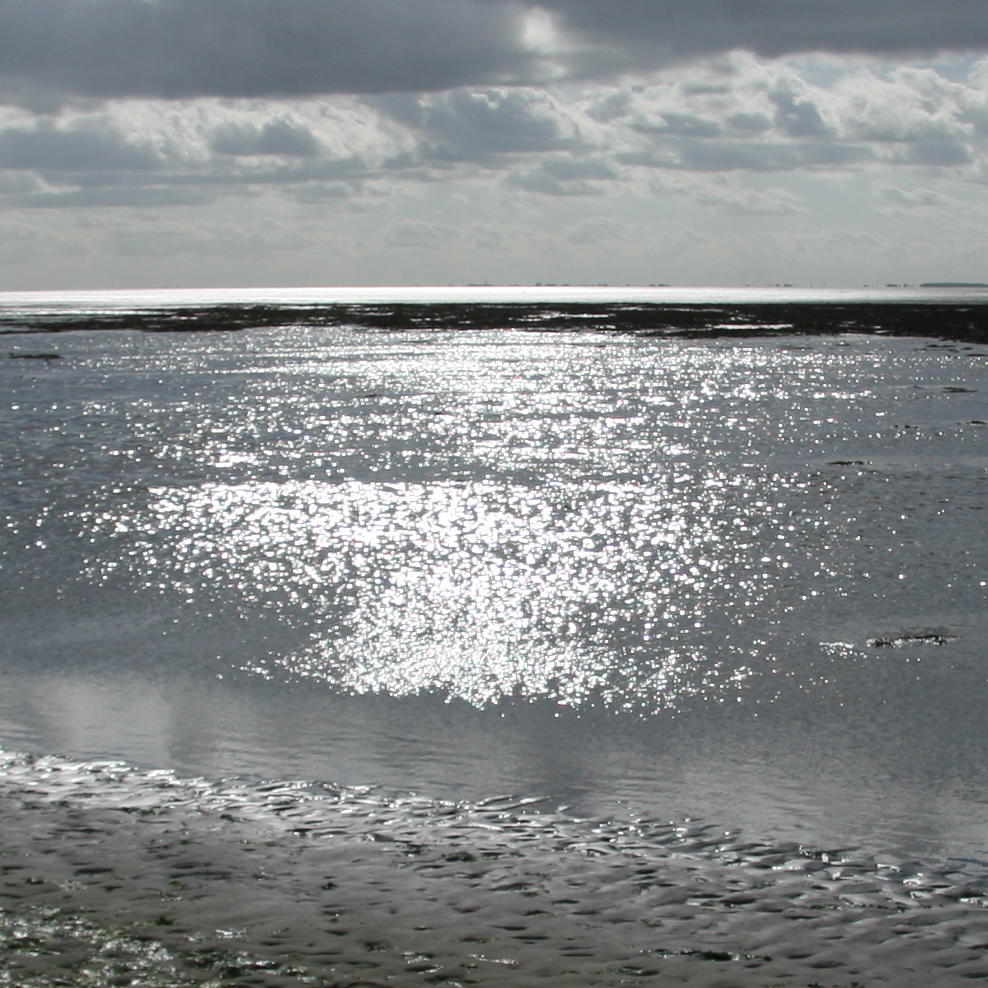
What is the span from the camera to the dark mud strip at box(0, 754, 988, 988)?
27.1ft

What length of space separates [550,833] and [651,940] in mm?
2153

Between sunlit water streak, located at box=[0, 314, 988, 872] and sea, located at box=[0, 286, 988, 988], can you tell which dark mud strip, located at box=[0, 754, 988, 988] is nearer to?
sea, located at box=[0, 286, 988, 988]

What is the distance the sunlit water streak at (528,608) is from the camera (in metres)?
13.0

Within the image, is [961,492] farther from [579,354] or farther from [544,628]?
[579,354]

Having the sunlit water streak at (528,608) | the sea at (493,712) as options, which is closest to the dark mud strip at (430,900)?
the sea at (493,712)

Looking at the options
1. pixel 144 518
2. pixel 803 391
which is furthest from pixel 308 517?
pixel 803 391

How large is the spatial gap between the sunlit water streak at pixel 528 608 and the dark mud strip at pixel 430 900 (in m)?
1.02

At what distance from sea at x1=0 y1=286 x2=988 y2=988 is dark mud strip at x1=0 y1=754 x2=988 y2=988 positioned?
3 cm

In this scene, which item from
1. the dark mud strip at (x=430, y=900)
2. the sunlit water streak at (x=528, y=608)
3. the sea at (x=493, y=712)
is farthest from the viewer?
the sunlit water streak at (x=528, y=608)

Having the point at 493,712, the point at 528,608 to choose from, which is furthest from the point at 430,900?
the point at 528,608

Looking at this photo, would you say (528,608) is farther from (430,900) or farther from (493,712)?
(430,900)

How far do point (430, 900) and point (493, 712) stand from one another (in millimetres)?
5459

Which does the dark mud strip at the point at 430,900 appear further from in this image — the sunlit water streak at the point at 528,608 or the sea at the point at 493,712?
the sunlit water streak at the point at 528,608

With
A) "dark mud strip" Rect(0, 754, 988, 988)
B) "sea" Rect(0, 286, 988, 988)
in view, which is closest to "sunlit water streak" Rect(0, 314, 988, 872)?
"sea" Rect(0, 286, 988, 988)
